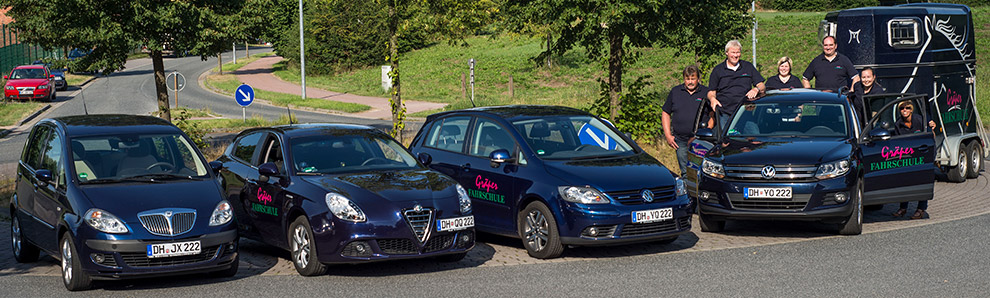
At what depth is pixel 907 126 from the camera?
1302 cm

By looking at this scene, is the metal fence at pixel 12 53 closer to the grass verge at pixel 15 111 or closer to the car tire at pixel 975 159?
the grass verge at pixel 15 111

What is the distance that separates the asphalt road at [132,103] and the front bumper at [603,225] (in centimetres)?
1592

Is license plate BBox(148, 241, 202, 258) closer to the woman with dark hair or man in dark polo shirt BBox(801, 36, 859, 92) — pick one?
the woman with dark hair

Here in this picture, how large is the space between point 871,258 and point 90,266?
22.3ft

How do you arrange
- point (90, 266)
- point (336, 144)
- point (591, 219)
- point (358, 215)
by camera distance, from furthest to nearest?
point (336, 144) → point (591, 219) → point (358, 215) → point (90, 266)

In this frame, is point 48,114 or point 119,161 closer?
point 119,161

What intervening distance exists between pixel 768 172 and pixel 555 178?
2.41 m

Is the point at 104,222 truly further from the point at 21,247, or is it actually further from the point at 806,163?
the point at 806,163

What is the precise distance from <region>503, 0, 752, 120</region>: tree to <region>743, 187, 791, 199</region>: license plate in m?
6.01

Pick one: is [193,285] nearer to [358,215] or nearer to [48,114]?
[358,215]

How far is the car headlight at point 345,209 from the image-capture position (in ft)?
28.9

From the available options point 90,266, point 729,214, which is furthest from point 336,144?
point 729,214

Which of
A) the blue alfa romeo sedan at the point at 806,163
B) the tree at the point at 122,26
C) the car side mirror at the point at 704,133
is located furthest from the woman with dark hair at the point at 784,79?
the tree at the point at 122,26

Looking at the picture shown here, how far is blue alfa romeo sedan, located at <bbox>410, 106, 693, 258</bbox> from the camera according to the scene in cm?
958
